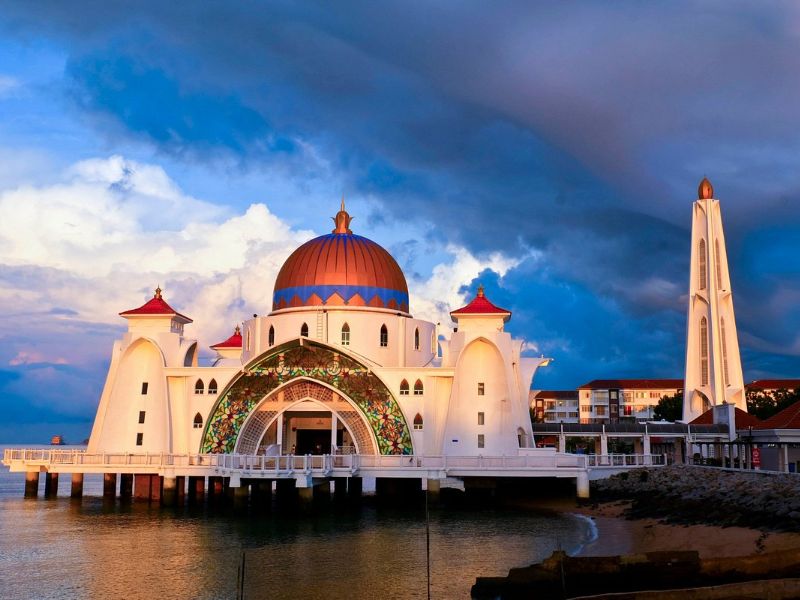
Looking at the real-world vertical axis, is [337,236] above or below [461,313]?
above

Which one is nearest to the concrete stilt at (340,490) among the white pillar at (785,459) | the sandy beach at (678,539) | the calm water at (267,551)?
the calm water at (267,551)

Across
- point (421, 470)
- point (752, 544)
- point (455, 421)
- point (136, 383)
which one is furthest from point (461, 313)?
point (752, 544)

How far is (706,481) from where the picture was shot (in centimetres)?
3578

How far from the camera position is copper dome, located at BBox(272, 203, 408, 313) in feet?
149

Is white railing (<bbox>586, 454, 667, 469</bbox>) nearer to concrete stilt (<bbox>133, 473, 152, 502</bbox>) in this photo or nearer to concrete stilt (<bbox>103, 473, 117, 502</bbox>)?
concrete stilt (<bbox>133, 473, 152, 502</bbox>)

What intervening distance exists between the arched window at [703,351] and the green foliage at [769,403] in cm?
500

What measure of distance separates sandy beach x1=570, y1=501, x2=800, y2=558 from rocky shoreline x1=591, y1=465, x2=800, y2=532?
60 centimetres

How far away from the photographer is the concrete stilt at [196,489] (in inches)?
1679

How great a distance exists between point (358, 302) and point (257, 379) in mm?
6571

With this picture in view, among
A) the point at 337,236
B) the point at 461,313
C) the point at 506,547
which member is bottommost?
the point at 506,547

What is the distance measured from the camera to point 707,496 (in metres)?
32.4

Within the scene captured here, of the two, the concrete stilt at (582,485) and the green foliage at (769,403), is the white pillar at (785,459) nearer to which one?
the concrete stilt at (582,485)

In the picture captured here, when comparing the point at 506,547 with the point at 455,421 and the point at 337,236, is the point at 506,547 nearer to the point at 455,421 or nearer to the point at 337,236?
the point at 455,421

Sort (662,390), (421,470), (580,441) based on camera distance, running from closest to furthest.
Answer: (421,470)
(580,441)
(662,390)
